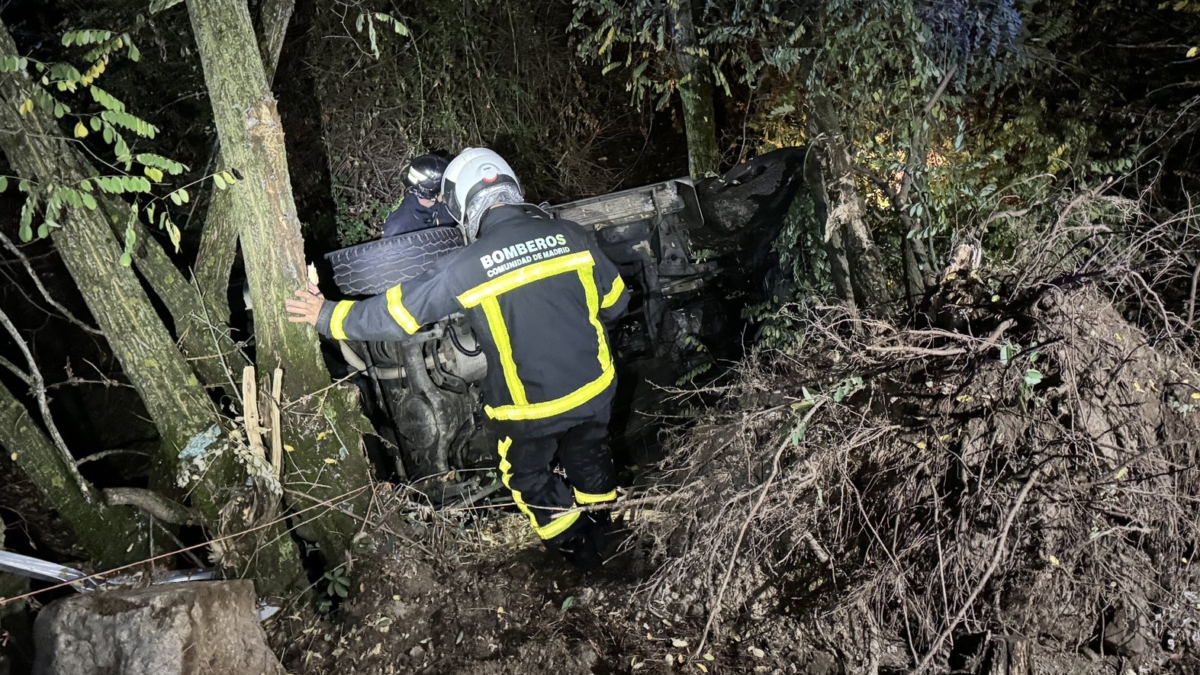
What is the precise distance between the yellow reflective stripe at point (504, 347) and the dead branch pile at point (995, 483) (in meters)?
1.03

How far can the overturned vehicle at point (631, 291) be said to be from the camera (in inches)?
150

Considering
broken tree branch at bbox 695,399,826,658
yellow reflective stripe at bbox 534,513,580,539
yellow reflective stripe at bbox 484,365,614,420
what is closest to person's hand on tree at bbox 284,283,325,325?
yellow reflective stripe at bbox 484,365,614,420

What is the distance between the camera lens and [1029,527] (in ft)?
8.11

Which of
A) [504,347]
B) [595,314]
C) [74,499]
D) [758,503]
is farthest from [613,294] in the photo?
[74,499]

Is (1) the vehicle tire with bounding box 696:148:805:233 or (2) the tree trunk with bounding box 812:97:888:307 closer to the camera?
(2) the tree trunk with bounding box 812:97:888:307

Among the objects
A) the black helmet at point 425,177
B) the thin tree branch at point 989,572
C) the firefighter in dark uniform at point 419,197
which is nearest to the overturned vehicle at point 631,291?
the firefighter in dark uniform at point 419,197

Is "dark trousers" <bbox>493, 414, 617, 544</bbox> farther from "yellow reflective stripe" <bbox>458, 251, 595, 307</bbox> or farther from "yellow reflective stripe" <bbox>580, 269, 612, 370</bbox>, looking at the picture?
"yellow reflective stripe" <bbox>458, 251, 595, 307</bbox>

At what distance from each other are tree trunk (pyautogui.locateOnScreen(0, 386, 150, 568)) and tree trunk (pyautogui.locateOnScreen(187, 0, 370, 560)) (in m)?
0.82

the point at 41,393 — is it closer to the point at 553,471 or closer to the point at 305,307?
the point at 305,307

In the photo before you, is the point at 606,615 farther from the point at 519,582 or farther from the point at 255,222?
the point at 255,222

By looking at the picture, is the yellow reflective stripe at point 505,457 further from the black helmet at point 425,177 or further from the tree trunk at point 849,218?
the black helmet at point 425,177

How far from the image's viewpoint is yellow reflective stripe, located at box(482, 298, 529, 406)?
327cm

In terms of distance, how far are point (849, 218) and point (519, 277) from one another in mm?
1712

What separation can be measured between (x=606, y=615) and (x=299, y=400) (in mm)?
1600
